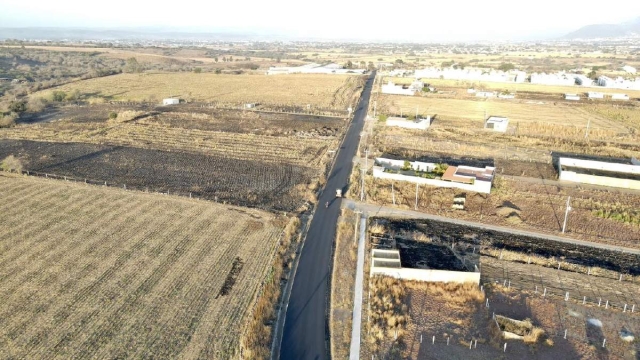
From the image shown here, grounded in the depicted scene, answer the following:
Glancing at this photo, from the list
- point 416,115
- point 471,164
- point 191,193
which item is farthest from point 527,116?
point 191,193

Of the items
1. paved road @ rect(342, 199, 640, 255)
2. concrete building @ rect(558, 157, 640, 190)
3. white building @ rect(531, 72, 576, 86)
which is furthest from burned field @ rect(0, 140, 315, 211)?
white building @ rect(531, 72, 576, 86)

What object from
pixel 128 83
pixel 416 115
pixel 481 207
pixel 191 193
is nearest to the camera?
pixel 481 207

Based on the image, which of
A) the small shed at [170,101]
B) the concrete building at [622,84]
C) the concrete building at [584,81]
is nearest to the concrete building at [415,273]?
the small shed at [170,101]

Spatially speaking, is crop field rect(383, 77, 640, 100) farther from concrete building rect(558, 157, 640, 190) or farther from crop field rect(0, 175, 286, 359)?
crop field rect(0, 175, 286, 359)

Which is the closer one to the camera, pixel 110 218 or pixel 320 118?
pixel 110 218

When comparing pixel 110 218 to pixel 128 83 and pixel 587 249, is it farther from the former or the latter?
pixel 128 83

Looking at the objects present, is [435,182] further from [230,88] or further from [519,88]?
[519,88]

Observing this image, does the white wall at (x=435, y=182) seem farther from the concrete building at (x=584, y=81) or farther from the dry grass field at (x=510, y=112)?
the concrete building at (x=584, y=81)
